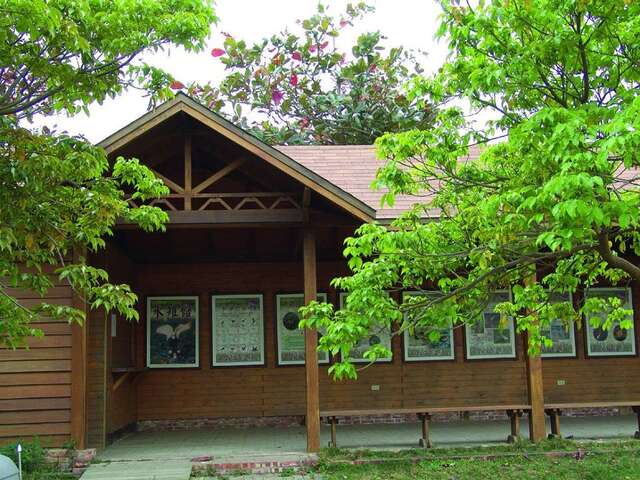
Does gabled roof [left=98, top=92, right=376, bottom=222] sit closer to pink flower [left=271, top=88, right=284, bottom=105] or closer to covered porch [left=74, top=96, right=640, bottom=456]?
covered porch [left=74, top=96, right=640, bottom=456]

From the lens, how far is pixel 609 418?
13.5m

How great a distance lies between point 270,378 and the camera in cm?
1350

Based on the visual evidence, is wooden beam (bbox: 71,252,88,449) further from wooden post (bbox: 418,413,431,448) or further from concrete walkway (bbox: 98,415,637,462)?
wooden post (bbox: 418,413,431,448)

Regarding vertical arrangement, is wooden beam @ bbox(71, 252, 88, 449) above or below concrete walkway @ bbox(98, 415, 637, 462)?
above

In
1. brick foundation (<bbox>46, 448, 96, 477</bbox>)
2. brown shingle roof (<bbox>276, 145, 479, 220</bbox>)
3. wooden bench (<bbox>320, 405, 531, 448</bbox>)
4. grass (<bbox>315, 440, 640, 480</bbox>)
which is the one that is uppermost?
brown shingle roof (<bbox>276, 145, 479, 220</bbox>)

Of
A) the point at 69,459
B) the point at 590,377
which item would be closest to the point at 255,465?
the point at 69,459

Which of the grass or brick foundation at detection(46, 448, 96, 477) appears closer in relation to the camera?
the grass

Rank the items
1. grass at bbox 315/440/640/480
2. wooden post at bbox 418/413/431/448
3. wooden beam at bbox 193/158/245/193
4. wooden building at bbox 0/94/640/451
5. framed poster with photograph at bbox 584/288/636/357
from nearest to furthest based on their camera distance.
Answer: grass at bbox 315/440/640/480 → wooden beam at bbox 193/158/245/193 → wooden post at bbox 418/413/431/448 → wooden building at bbox 0/94/640/451 → framed poster with photograph at bbox 584/288/636/357

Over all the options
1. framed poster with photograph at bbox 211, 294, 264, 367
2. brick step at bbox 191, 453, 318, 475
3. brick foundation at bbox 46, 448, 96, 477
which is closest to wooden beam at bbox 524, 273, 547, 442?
brick step at bbox 191, 453, 318, 475

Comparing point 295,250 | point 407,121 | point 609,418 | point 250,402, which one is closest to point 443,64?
point 295,250

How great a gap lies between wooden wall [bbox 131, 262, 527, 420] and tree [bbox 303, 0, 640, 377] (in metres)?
5.96

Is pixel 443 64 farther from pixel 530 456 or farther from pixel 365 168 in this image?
pixel 365 168

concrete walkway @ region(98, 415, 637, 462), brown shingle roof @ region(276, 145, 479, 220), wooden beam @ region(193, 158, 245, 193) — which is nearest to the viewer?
wooden beam @ region(193, 158, 245, 193)

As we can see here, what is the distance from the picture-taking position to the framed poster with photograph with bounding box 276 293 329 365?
13.6 metres
